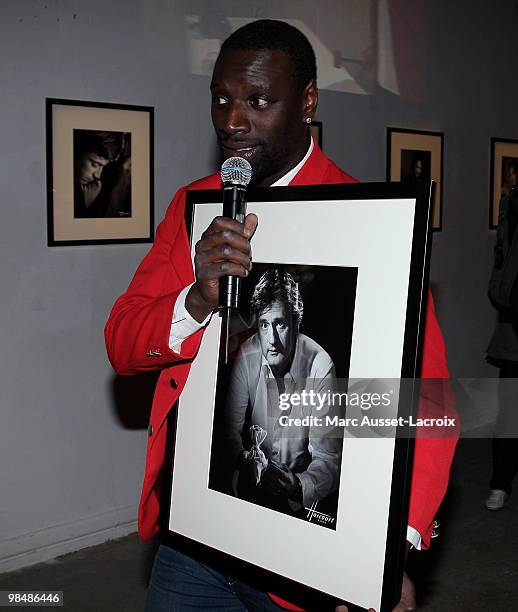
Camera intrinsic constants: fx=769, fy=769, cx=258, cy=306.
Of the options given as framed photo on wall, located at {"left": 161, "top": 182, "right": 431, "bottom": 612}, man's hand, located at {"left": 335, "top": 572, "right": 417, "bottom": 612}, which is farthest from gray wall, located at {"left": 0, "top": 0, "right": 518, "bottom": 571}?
man's hand, located at {"left": 335, "top": 572, "right": 417, "bottom": 612}

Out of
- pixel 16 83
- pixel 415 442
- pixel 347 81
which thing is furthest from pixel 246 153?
pixel 347 81

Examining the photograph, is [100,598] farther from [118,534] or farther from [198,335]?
[198,335]

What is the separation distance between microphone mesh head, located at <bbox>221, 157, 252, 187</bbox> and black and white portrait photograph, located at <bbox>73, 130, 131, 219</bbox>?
263 cm

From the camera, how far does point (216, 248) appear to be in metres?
1.45

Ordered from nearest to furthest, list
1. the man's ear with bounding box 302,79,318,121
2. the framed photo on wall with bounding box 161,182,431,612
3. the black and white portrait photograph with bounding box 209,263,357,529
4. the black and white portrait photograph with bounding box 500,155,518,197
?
the framed photo on wall with bounding box 161,182,431,612
the black and white portrait photograph with bounding box 209,263,357,529
the man's ear with bounding box 302,79,318,121
the black and white portrait photograph with bounding box 500,155,518,197

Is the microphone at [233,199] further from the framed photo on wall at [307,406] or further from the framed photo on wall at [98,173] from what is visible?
the framed photo on wall at [98,173]

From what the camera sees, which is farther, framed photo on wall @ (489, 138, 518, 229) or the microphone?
framed photo on wall @ (489, 138, 518, 229)

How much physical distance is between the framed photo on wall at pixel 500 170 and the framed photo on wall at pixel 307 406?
18.5 ft

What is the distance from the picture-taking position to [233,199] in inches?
59.3

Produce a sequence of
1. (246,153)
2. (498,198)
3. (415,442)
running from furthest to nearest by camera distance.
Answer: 1. (498,198)
2. (246,153)
3. (415,442)

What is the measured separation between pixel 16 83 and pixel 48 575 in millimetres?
2530

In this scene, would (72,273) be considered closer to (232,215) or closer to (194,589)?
(194,589)

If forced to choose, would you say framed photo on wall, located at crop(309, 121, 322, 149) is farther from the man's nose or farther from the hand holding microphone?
the hand holding microphone

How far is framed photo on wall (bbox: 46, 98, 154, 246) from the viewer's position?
396cm
